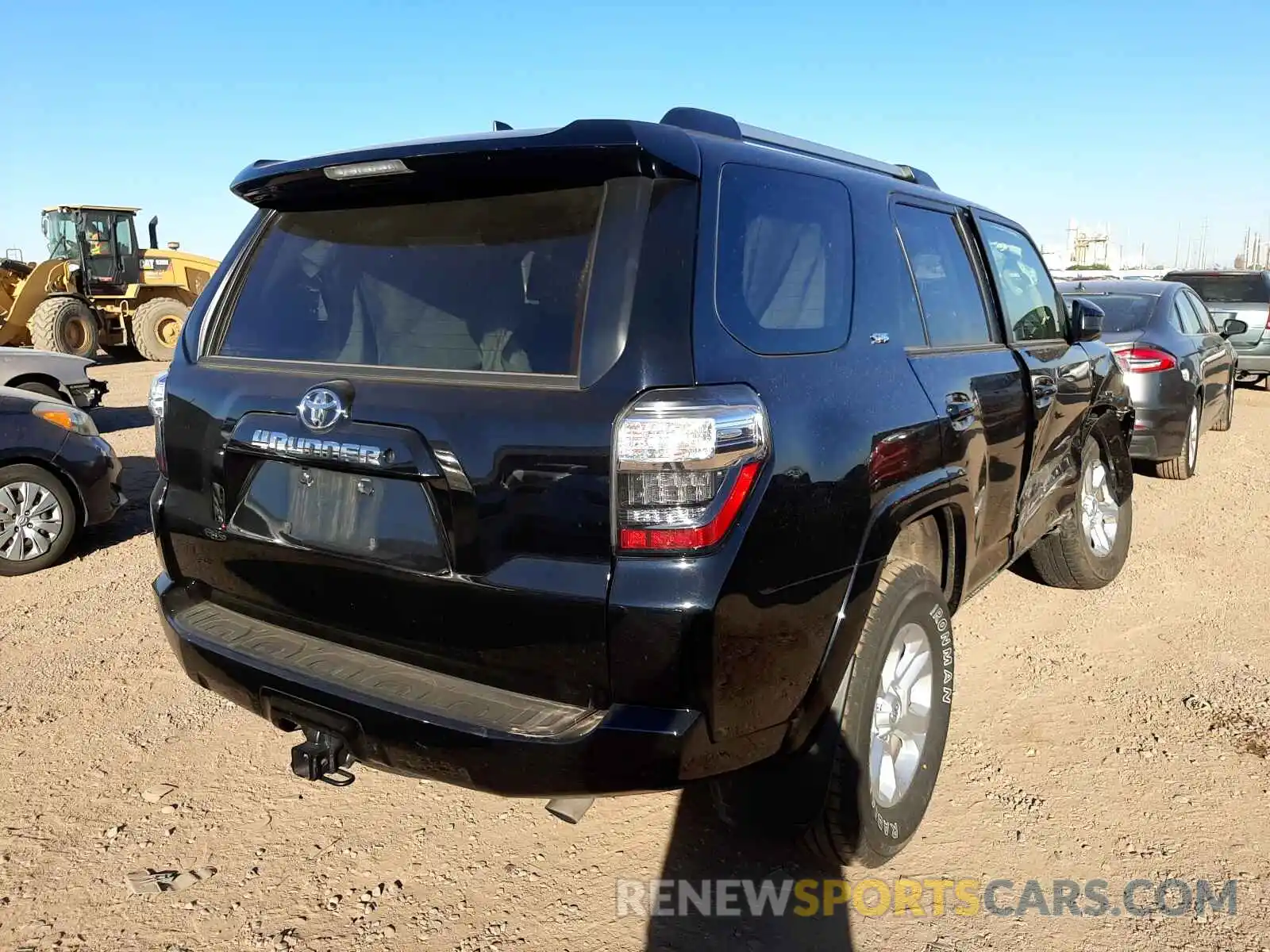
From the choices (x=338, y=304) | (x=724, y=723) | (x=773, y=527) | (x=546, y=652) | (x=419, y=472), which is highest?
(x=338, y=304)

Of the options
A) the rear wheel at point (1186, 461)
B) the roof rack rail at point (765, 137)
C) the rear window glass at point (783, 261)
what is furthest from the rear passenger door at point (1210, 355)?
the rear window glass at point (783, 261)

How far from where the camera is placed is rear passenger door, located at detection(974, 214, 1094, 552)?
3758 mm

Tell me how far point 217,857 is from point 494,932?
3.04 feet

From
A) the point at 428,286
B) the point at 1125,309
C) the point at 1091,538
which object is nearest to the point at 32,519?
the point at 428,286

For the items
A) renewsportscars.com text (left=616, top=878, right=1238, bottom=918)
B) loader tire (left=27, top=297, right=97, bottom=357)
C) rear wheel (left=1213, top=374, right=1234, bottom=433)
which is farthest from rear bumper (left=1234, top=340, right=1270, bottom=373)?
loader tire (left=27, top=297, right=97, bottom=357)

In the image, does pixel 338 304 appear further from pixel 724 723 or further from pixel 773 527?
pixel 724 723

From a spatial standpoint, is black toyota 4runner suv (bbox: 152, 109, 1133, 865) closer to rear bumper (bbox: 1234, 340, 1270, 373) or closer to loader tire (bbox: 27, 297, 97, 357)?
rear bumper (bbox: 1234, 340, 1270, 373)

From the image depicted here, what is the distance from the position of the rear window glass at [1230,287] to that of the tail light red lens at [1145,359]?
6.85m

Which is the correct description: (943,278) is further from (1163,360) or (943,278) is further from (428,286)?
(1163,360)

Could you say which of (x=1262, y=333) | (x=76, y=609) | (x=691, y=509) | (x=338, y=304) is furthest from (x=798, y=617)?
(x=1262, y=333)

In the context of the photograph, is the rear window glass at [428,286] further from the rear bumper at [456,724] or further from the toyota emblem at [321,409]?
the rear bumper at [456,724]

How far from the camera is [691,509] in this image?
196 centimetres

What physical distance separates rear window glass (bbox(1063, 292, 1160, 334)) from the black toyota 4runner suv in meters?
5.39

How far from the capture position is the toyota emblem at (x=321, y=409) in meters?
2.23
